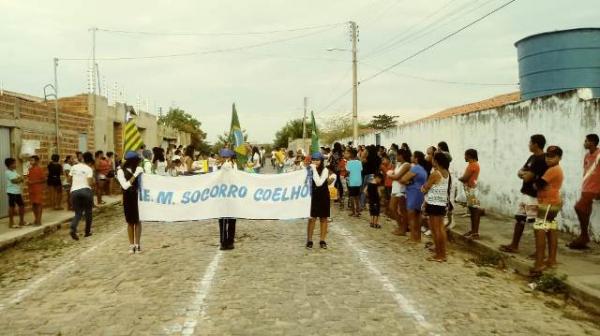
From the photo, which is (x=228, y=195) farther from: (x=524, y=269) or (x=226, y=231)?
(x=524, y=269)

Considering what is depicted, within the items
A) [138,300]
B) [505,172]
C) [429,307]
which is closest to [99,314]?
[138,300]

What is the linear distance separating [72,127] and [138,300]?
53.9 ft

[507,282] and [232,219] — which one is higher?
[232,219]

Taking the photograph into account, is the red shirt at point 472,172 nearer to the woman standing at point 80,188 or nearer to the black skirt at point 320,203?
the black skirt at point 320,203

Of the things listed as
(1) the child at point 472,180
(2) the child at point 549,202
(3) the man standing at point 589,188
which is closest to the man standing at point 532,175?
(2) the child at point 549,202

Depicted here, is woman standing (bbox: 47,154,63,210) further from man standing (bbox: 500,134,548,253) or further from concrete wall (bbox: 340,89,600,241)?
man standing (bbox: 500,134,548,253)

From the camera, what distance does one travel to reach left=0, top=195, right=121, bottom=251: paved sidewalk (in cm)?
1128

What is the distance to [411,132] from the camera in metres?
22.3

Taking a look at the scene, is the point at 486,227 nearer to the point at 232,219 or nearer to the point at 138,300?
the point at 232,219

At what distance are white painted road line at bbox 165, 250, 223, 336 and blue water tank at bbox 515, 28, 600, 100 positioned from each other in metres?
10.6

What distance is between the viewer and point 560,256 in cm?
866

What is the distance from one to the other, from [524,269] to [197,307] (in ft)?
16.7

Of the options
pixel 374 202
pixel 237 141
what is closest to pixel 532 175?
pixel 374 202

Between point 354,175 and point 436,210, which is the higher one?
point 354,175
